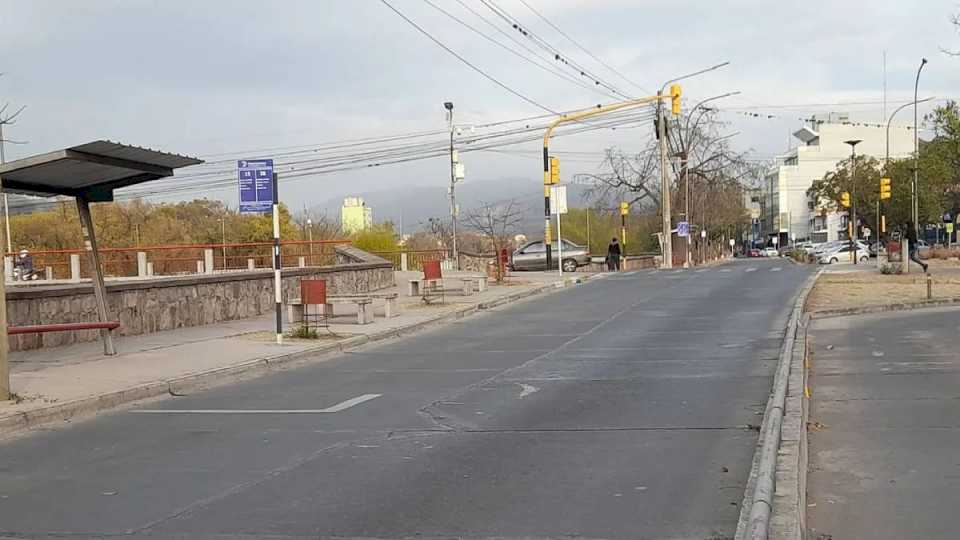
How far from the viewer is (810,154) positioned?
13600cm

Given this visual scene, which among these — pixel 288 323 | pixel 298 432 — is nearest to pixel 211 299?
pixel 288 323

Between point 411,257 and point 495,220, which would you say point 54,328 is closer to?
point 411,257

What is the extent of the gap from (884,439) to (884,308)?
15839 millimetres

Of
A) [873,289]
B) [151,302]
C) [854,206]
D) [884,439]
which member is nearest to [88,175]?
[151,302]

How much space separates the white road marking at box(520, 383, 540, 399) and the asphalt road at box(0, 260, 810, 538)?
3 cm

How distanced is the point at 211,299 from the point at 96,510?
15.7 m

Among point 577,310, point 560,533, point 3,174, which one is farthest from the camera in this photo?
point 577,310

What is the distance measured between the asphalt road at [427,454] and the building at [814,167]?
372ft

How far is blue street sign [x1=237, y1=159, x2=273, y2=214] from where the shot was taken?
18.5 metres

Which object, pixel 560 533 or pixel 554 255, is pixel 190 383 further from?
pixel 554 255

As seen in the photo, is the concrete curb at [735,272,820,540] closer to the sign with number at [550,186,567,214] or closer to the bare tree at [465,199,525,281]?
the sign with number at [550,186,567,214]

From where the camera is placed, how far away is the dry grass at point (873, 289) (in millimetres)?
25391

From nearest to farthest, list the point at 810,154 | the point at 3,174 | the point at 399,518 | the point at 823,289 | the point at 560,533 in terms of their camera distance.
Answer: the point at 560,533
the point at 399,518
the point at 3,174
the point at 823,289
the point at 810,154

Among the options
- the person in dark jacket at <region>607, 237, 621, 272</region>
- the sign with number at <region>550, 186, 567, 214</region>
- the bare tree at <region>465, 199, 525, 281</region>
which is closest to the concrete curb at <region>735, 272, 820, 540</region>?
the sign with number at <region>550, 186, 567, 214</region>
